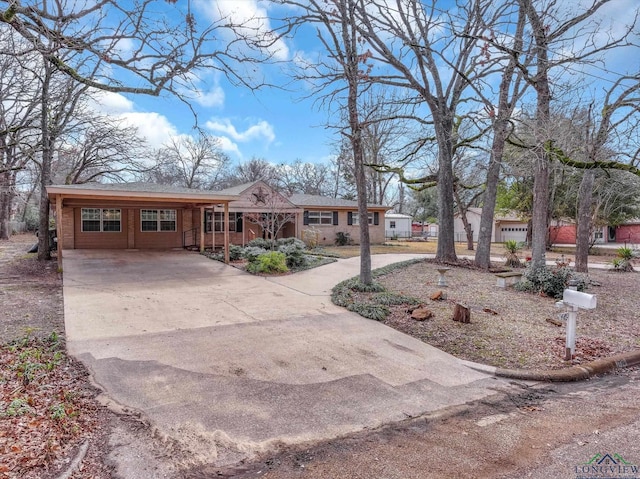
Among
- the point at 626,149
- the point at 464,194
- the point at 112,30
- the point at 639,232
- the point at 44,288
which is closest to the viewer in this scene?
the point at 112,30

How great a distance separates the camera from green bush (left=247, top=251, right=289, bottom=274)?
11.6 meters

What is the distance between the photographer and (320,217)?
23.0 meters

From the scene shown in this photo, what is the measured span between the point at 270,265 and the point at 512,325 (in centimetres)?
697

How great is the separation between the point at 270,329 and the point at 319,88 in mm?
6255

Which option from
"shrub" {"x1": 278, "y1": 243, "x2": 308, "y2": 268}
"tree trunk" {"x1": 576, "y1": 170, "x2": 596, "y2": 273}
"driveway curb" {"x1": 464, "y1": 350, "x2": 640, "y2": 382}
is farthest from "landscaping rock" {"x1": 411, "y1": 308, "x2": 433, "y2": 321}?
"tree trunk" {"x1": 576, "y1": 170, "x2": 596, "y2": 273}

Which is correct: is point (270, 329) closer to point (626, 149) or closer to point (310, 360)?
point (310, 360)

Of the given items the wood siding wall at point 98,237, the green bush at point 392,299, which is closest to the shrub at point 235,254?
the wood siding wall at point 98,237

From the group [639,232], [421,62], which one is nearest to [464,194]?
[639,232]

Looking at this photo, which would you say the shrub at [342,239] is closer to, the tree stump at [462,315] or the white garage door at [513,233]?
the tree stump at [462,315]

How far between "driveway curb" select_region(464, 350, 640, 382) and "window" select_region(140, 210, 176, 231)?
16.1 metres

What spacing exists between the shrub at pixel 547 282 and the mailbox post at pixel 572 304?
423cm

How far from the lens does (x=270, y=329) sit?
612 centimetres

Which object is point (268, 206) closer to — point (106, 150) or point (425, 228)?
point (106, 150)

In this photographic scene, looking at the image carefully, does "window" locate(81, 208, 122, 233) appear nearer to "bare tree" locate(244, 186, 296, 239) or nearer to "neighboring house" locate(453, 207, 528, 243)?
"bare tree" locate(244, 186, 296, 239)
